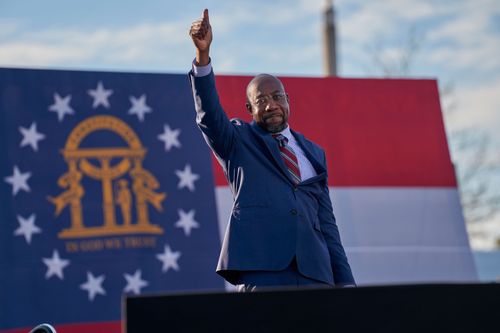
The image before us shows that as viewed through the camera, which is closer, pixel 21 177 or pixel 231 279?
pixel 231 279

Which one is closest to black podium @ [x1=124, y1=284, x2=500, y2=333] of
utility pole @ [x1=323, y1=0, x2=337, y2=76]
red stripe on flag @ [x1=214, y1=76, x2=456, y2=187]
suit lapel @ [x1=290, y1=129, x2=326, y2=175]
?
suit lapel @ [x1=290, y1=129, x2=326, y2=175]

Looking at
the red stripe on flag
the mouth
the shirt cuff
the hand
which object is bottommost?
the mouth

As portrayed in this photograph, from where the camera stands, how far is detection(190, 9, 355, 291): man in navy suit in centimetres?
306

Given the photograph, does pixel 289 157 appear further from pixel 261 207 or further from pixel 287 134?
pixel 261 207

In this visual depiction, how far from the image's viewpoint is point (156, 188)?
6359 millimetres

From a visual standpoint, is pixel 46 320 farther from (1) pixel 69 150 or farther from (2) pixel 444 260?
(2) pixel 444 260

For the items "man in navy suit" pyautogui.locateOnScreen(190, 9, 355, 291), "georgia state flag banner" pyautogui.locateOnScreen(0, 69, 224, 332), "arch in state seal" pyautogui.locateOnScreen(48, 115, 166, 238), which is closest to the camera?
"man in navy suit" pyautogui.locateOnScreen(190, 9, 355, 291)

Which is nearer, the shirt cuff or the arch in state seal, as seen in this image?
the shirt cuff

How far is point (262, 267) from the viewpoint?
10.0 ft

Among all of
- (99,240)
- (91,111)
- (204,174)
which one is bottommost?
(99,240)

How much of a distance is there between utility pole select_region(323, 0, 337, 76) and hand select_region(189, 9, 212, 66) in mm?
14748

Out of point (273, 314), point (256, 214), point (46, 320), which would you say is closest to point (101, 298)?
point (46, 320)

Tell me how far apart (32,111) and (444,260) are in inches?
131

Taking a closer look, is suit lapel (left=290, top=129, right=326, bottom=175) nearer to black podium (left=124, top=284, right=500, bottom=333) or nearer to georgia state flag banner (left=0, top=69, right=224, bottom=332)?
black podium (left=124, top=284, right=500, bottom=333)
